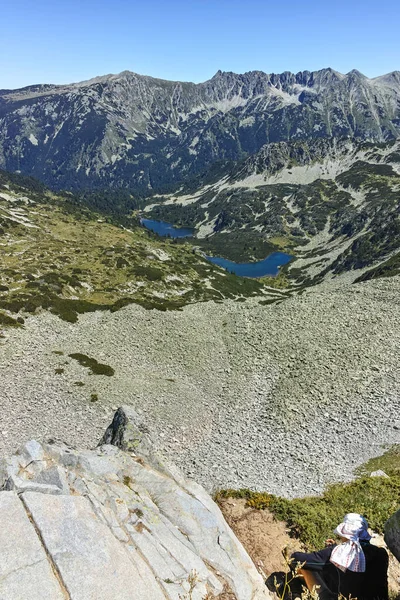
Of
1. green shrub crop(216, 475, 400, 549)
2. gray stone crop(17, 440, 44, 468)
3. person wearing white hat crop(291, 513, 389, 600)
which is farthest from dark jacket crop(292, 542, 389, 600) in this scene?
gray stone crop(17, 440, 44, 468)

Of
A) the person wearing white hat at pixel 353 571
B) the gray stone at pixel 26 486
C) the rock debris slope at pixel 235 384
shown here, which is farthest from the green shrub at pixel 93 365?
the person wearing white hat at pixel 353 571

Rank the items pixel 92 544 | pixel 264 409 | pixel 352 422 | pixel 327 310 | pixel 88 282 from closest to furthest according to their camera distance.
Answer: pixel 92 544 → pixel 352 422 → pixel 264 409 → pixel 327 310 → pixel 88 282

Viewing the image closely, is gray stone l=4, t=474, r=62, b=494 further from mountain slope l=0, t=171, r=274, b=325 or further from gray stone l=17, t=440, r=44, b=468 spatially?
mountain slope l=0, t=171, r=274, b=325

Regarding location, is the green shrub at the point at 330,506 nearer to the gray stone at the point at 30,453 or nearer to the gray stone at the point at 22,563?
the gray stone at the point at 30,453

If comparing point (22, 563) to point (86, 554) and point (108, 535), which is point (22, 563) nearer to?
point (86, 554)

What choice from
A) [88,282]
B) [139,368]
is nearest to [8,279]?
[88,282]

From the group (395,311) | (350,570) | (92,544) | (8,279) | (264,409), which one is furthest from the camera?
(8,279)

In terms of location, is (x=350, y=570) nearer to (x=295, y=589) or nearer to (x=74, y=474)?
(x=295, y=589)

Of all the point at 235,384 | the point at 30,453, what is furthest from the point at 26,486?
the point at 235,384
